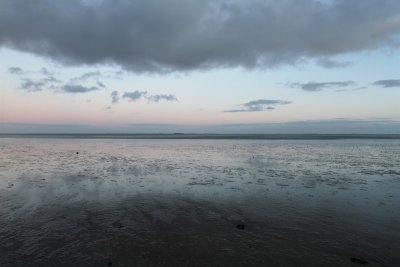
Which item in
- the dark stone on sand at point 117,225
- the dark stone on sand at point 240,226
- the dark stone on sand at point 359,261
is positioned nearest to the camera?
the dark stone on sand at point 359,261

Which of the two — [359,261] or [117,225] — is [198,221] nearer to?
[117,225]

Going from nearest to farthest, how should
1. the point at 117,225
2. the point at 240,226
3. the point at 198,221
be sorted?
the point at 240,226 → the point at 117,225 → the point at 198,221

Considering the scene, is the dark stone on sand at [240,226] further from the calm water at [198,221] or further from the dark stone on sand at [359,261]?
the dark stone on sand at [359,261]

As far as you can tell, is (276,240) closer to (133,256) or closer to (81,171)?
(133,256)

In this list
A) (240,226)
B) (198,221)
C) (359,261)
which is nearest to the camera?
(359,261)

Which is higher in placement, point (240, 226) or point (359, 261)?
point (240, 226)

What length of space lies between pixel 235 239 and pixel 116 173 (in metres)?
14.6

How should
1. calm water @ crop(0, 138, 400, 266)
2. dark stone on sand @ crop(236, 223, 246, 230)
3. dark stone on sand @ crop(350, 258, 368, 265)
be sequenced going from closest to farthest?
dark stone on sand @ crop(350, 258, 368, 265) → calm water @ crop(0, 138, 400, 266) → dark stone on sand @ crop(236, 223, 246, 230)

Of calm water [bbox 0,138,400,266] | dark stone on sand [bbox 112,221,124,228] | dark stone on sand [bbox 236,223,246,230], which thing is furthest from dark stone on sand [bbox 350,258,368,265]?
dark stone on sand [bbox 112,221,124,228]

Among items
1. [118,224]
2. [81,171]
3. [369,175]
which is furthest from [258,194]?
[81,171]

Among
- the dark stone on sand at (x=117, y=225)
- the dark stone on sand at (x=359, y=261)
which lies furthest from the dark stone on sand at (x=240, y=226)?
the dark stone on sand at (x=117, y=225)

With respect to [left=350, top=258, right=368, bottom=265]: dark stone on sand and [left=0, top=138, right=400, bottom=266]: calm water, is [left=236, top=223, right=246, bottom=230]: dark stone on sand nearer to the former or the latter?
[left=0, top=138, right=400, bottom=266]: calm water

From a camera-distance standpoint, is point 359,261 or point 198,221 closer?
point 359,261

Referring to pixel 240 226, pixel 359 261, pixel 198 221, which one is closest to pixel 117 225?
pixel 198 221
